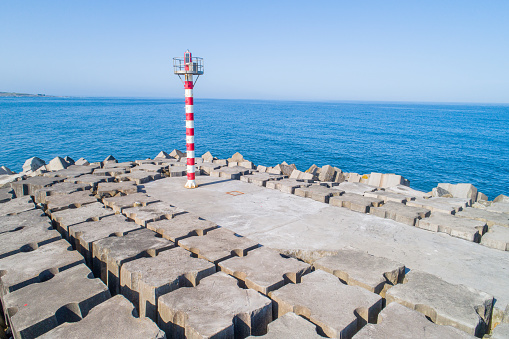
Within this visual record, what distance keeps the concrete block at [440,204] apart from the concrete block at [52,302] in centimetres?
618

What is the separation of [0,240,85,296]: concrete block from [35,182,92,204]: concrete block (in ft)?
9.67

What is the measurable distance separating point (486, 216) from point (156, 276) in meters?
6.23

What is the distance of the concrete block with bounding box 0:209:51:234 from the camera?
16.1 ft

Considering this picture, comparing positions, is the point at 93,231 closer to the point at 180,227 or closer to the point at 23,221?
the point at 180,227

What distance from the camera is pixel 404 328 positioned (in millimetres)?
2736

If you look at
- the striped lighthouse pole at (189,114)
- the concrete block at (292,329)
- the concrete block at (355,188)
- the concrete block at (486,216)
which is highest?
the striped lighthouse pole at (189,114)

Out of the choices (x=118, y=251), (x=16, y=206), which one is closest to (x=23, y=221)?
(x=16, y=206)

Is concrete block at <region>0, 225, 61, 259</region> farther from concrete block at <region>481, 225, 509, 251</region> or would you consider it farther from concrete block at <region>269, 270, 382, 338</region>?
concrete block at <region>481, 225, 509, 251</region>

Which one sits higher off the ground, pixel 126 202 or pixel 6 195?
pixel 126 202

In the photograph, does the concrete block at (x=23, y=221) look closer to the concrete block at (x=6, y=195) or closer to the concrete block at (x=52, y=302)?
the concrete block at (x=6, y=195)

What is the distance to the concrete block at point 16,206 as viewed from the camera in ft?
18.7

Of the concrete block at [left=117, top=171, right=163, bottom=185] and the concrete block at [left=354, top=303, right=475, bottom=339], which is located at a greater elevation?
the concrete block at [left=354, top=303, right=475, bottom=339]

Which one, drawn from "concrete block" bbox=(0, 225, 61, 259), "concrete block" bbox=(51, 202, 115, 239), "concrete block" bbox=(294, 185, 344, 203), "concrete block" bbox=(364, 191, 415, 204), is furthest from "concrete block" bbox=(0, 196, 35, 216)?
"concrete block" bbox=(364, 191, 415, 204)

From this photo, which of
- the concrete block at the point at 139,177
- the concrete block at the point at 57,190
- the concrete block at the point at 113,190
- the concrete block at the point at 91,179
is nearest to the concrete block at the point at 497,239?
the concrete block at the point at 113,190
